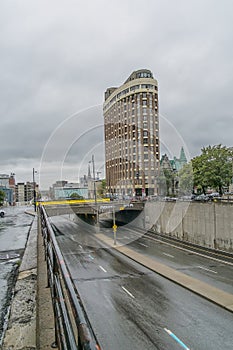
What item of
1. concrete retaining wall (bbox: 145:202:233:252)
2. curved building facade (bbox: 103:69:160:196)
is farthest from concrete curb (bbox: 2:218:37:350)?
curved building facade (bbox: 103:69:160:196)

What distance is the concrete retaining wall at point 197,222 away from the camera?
35219 millimetres

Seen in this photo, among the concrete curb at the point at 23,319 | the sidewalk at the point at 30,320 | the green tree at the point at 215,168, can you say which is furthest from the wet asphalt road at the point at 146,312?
the green tree at the point at 215,168

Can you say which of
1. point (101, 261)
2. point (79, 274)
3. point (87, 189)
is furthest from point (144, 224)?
point (79, 274)

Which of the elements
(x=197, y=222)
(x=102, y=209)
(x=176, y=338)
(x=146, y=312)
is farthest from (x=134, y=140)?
(x=176, y=338)

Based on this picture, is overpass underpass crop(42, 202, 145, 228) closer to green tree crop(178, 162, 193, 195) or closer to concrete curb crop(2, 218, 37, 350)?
green tree crop(178, 162, 193, 195)

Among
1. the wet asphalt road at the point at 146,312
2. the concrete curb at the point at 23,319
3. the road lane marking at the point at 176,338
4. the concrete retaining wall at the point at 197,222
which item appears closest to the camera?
the concrete curb at the point at 23,319

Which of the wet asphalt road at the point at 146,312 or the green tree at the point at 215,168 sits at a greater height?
the green tree at the point at 215,168

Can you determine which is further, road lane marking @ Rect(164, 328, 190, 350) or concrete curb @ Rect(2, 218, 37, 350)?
road lane marking @ Rect(164, 328, 190, 350)

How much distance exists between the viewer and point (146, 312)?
16234mm

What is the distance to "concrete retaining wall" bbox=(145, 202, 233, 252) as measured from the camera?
3522 centimetres

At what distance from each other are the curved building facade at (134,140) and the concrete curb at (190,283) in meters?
43.0

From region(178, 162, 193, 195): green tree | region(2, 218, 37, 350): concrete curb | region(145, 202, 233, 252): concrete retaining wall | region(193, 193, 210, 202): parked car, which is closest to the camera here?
region(2, 218, 37, 350): concrete curb

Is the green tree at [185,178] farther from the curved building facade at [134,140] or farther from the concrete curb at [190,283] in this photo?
the concrete curb at [190,283]

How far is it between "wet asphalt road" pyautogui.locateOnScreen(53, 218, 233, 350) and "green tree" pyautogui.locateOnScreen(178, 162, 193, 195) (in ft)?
121
